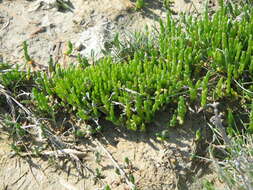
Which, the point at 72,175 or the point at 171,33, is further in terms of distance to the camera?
the point at 171,33

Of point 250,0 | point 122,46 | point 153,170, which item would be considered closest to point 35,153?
point 153,170

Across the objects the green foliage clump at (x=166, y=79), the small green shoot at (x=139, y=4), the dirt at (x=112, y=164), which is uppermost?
the small green shoot at (x=139, y=4)

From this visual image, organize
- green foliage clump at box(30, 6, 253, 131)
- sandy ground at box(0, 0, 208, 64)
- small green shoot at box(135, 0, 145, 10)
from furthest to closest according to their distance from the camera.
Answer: small green shoot at box(135, 0, 145, 10)
sandy ground at box(0, 0, 208, 64)
green foliage clump at box(30, 6, 253, 131)

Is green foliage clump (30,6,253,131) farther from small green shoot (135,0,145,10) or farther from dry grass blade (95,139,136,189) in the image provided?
small green shoot (135,0,145,10)

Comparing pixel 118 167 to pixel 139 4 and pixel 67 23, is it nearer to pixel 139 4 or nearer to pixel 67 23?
pixel 67 23

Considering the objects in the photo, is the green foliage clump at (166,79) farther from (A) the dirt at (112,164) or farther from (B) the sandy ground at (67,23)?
(B) the sandy ground at (67,23)

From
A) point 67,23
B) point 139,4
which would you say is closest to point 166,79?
point 139,4

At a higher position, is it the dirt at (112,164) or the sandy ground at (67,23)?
the sandy ground at (67,23)

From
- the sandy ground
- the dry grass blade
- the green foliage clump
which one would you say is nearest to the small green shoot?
the sandy ground

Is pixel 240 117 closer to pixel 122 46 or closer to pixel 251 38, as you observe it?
pixel 251 38

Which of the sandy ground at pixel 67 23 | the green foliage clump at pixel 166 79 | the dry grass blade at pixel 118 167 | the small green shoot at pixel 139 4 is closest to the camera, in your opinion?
the dry grass blade at pixel 118 167

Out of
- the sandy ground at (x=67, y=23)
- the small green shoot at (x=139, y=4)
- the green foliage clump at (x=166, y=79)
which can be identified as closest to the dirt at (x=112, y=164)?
the sandy ground at (x=67, y=23)
